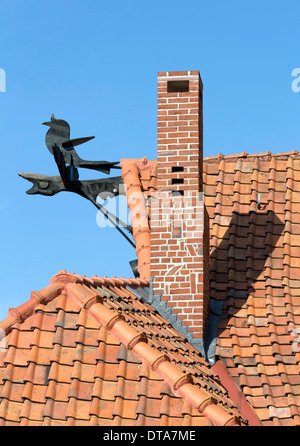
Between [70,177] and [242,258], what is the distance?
329cm

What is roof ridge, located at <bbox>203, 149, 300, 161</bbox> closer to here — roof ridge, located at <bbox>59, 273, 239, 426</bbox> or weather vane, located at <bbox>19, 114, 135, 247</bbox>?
weather vane, located at <bbox>19, 114, 135, 247</bbox>

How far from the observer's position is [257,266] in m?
14.5

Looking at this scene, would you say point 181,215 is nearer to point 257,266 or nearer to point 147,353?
point 257,266

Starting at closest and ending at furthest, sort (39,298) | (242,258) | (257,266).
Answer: (39,298) → (257,266) → (242,258)

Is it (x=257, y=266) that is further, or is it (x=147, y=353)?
(x=257, y=266)

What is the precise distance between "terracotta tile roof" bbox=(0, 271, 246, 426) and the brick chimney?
121 cm

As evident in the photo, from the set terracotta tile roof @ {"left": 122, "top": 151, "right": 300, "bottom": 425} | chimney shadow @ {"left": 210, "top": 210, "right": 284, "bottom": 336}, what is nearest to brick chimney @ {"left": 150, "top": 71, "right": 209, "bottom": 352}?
chimney shadow @ {"left": 210, "top": 210, "right": 284, "bottom": 336}

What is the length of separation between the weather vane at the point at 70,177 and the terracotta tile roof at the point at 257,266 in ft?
1.11

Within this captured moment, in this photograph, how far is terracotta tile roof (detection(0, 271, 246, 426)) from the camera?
10.6 meters

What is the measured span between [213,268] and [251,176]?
2.11 meters

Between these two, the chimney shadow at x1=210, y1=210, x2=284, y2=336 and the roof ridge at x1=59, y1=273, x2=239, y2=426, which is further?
the chimney shadow at x1=210, y1=210, x2=284, y2=336

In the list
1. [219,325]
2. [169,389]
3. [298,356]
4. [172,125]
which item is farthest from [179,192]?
[169,389]

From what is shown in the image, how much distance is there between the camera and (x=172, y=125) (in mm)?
14234

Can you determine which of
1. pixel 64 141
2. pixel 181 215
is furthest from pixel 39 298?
pixel 64 141
